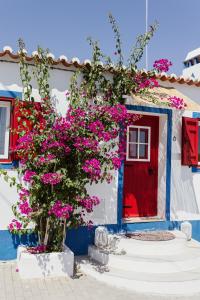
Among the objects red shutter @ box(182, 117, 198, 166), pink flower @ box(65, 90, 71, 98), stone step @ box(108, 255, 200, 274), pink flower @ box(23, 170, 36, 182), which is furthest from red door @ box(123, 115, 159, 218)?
pink flower @ box(23, 170, 36, 182)

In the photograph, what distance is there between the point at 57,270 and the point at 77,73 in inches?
210

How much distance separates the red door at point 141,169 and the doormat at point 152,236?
1066 millimetres

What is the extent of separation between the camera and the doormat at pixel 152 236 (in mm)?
9742

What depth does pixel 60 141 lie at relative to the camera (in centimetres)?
793

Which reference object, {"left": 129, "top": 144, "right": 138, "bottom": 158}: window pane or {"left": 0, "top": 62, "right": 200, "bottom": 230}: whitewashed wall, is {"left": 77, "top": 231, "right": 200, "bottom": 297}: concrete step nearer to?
{"left": 0, "top": 62, "right": 200, "bottom": 230}: whitewashed wall

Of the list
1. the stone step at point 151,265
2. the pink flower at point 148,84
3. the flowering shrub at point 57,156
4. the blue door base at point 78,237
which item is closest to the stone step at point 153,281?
the stone step at point 151,265

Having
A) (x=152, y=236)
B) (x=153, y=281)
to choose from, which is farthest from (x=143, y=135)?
(x=153, y=281)

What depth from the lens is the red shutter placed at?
1121 cm

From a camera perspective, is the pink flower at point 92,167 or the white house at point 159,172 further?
the white house at point 159,172

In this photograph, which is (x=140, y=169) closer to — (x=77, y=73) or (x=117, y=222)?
(x=117, y=222)

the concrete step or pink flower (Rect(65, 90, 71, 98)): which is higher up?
pink flower (Rect(65, 90, 71, 98))

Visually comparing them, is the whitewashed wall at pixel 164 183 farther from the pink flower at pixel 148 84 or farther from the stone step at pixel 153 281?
the stone step at pixel 153 281

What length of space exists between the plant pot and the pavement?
172mm

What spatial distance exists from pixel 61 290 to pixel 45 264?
951 millimetres
